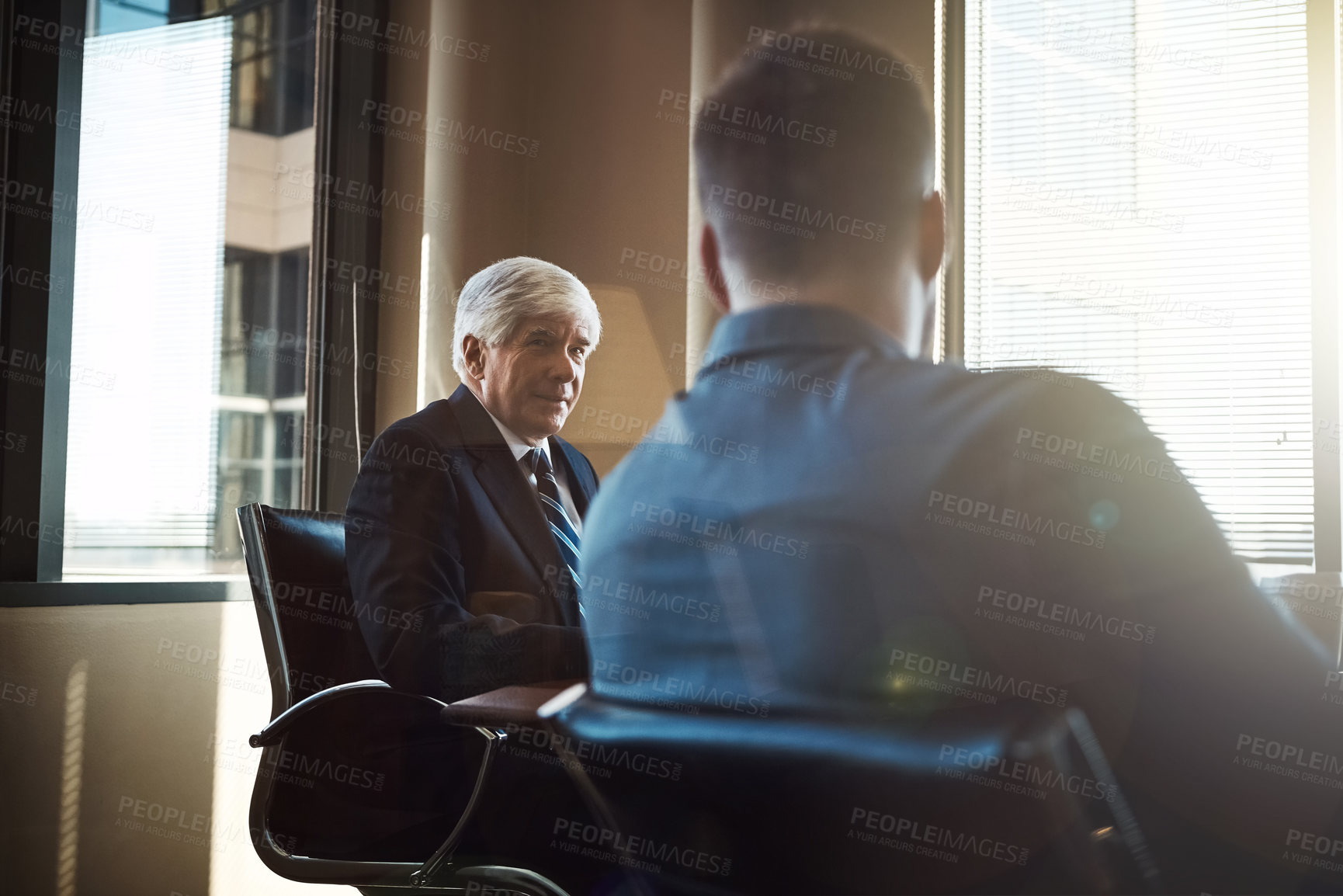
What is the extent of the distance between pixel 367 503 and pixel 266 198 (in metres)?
1.57

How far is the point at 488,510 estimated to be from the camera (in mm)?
2125

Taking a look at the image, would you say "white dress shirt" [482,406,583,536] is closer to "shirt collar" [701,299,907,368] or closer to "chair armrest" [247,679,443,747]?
"chair armrest" [247,679,443,747]

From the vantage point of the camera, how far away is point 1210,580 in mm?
683

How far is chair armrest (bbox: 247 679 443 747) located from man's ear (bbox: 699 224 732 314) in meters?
0.94

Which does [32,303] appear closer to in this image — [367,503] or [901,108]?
[367,503]

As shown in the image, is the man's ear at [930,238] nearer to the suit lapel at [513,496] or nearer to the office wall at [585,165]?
the suit lapel at [513,496]

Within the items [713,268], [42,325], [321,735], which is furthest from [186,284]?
[713,268]

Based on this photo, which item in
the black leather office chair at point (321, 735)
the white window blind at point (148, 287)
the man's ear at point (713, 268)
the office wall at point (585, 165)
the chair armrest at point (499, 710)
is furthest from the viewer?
the office wall at point (585, 165)

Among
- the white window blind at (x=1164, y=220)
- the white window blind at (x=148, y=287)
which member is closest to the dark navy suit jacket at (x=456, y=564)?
the white window blind at (x=148, y=287)

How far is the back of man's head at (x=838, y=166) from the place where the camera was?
2.75ft

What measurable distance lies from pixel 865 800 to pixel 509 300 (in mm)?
2037

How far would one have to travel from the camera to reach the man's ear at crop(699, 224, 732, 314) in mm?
944

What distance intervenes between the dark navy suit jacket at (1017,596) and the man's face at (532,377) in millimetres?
1721

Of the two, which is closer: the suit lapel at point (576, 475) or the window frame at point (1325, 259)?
the suit lapel at point (576, 475)
